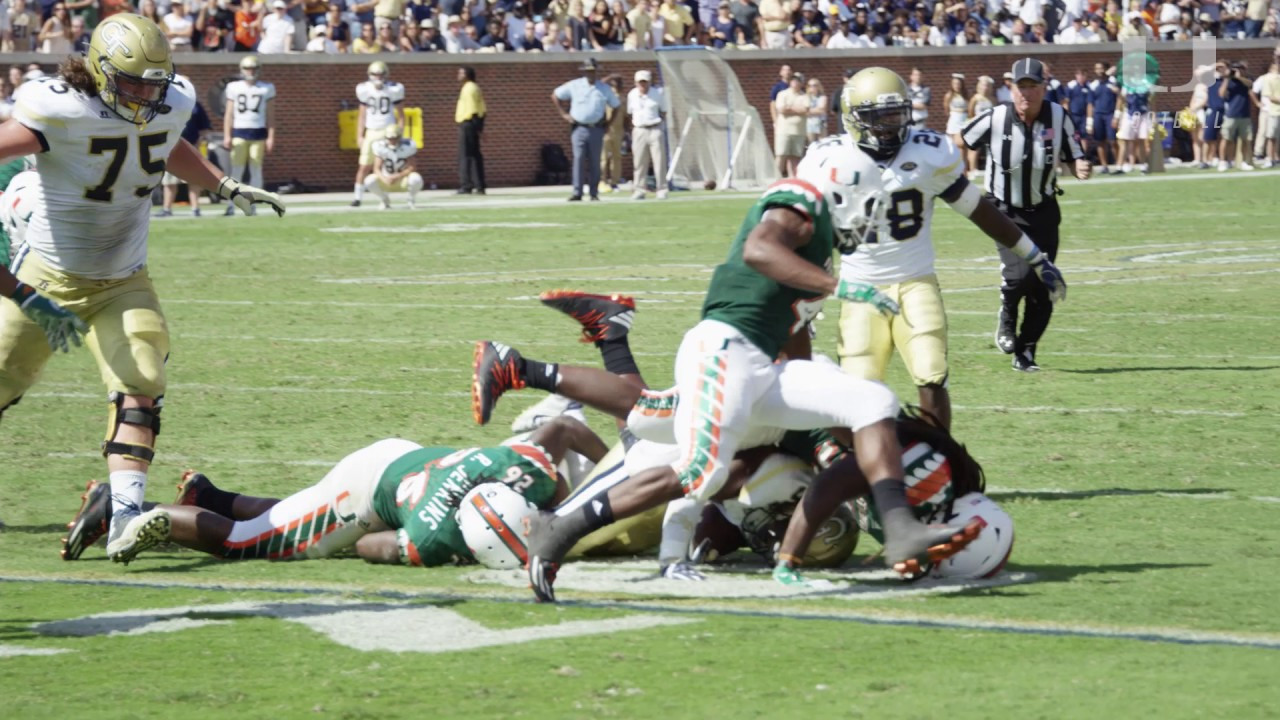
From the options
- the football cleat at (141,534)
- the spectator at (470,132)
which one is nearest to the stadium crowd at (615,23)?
the spectator at (470,132)

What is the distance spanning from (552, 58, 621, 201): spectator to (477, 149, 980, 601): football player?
2216cm

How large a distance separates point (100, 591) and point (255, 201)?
196cm

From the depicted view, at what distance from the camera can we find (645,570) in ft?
22.2

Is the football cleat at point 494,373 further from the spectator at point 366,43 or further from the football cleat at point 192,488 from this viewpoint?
the spectator at point 366,43

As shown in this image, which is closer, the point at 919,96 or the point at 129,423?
the point at 129,423

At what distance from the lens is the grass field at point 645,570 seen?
5.10 m

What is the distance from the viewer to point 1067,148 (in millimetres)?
12633

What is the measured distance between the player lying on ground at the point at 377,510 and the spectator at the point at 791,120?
24567 millimetres

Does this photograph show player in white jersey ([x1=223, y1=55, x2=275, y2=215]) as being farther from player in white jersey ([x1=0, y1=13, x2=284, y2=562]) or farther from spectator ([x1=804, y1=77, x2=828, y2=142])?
player in white jersey ([x1=0, y1=13, x2=284, y2=562])

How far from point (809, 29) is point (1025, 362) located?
26.1 meters

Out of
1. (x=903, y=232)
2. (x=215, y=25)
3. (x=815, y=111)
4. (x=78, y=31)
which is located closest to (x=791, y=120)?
(x=815, y=111)

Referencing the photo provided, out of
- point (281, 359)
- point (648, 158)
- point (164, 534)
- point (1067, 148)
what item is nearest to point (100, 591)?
point (164, 534)

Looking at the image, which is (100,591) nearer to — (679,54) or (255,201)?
(255,201)

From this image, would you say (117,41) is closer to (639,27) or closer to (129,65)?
(129,65)
